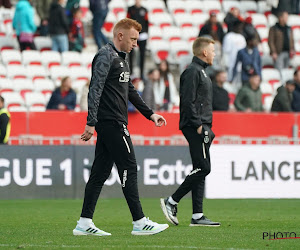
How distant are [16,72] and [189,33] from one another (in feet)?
18.7

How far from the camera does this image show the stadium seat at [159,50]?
24.2m

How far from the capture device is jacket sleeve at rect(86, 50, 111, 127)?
364 inches

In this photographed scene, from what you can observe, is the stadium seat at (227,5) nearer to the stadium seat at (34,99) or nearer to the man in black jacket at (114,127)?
the stadium seat at (34,99)

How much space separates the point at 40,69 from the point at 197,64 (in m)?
11.0

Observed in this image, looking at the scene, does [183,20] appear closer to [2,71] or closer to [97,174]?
[2,71]

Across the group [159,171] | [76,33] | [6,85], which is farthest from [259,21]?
[159,171]

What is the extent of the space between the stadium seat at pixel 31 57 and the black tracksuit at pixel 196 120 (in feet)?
37.2

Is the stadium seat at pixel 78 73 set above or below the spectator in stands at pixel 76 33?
below

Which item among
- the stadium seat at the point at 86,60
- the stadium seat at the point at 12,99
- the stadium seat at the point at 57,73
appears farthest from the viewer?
the stadium seat at the point at 86,60

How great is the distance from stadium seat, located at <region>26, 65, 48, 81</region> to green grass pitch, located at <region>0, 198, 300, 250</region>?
5751 millimetres

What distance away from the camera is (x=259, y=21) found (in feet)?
88.0

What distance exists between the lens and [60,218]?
41.5 ft

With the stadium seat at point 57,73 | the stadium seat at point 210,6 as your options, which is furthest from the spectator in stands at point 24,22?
the stadium seat at point 210,6

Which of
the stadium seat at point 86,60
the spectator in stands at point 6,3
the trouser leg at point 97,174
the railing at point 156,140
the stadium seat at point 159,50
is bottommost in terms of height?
the railing at point 156,140
